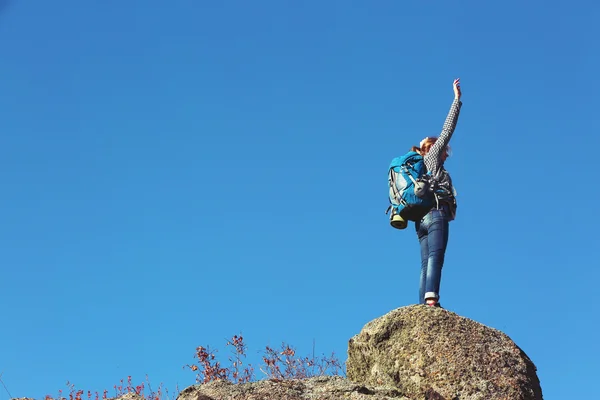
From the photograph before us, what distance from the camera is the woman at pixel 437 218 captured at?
9.34 m

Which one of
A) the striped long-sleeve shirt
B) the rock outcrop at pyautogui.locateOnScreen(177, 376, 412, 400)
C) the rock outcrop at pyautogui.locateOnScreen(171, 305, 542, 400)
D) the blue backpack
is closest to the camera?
the rock outcrop at pyautogui.locateOnScreen(177, 376, 412, 400)

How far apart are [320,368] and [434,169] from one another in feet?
12.5

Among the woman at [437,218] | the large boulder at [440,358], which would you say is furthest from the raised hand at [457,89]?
the large boulder at [440,358]

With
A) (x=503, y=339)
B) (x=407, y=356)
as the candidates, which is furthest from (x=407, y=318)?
(x=503, y=339)

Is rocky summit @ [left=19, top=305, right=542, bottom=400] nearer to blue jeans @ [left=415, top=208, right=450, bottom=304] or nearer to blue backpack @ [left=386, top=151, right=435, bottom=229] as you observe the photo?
blue jeans @ [left=415, top=208, right=450, bottom=304]

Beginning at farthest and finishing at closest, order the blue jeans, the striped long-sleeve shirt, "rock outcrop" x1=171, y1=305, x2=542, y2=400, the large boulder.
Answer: the striped long-sleeve shirt
the blue jeans
the large boulder
"rock outcrop" x1=171, y1=305, x2=542, y2=400

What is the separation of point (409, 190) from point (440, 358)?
264 cm

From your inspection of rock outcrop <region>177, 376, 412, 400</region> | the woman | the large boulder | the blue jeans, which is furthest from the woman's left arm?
rock outcrop <region>177, 376, 412, 400</region>

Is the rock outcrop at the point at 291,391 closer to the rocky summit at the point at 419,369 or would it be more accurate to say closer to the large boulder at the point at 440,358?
the rocky summit at the point at 419,369

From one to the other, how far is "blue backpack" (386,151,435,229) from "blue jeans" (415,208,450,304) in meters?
0.16

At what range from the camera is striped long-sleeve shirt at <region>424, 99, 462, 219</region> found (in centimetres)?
988

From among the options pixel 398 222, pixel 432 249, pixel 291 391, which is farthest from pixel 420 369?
pixel 398 222

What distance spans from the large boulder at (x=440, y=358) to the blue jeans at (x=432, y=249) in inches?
31.0

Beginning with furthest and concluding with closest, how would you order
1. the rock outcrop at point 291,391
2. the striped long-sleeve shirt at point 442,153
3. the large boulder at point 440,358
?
1. the striped long-sleeve shirt at point 442,153
2. the large boulder at point 440,358
3. the rock outcrop at point 291,391
